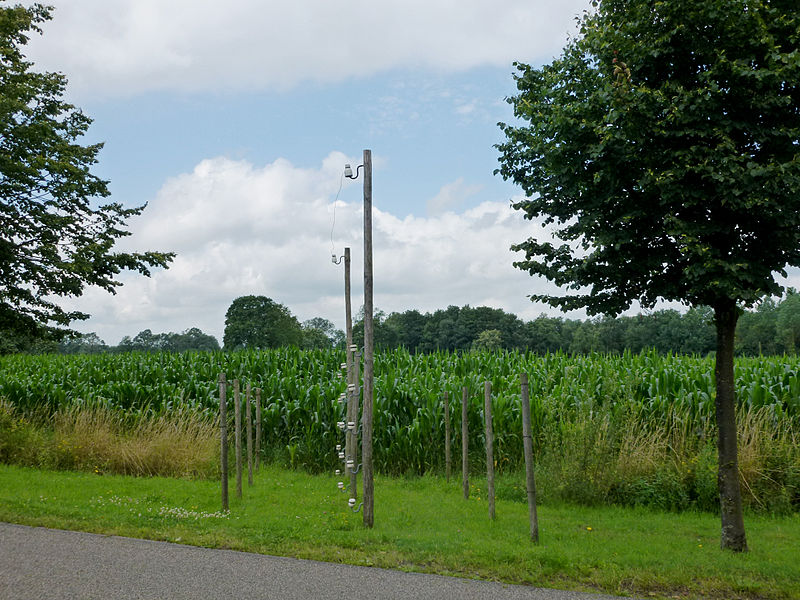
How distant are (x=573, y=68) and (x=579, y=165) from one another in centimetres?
127

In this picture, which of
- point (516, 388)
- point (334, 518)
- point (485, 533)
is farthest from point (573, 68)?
point (516, 388)

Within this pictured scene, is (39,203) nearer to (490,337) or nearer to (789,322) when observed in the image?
(490,337)

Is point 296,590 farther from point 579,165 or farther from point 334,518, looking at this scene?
point 579,165

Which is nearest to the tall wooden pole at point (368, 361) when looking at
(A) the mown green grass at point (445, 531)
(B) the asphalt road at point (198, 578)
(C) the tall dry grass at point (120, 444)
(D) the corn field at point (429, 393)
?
(A) the mown green grass at point (445, 531)

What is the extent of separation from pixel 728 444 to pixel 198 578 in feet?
18.2

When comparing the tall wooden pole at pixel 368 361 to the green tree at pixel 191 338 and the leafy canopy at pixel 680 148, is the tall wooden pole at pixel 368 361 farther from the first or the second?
the green tree at pixel 191 338

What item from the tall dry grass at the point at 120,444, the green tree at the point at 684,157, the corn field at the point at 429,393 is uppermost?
the green tree at the point at 684,157

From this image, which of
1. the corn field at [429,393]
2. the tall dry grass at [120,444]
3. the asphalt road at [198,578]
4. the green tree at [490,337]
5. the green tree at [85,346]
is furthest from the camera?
the green tree at [85,346]

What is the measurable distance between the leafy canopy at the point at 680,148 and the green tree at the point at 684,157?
14 mm

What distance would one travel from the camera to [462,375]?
16.5 meters

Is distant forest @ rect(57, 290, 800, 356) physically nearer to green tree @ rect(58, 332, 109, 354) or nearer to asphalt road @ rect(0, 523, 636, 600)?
green tree @ rect(58, 332, 109, 354)

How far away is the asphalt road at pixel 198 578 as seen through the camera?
5734 mm

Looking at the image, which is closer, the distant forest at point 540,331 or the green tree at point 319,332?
the distant forest at point 540,331

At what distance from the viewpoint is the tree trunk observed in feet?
23.4
